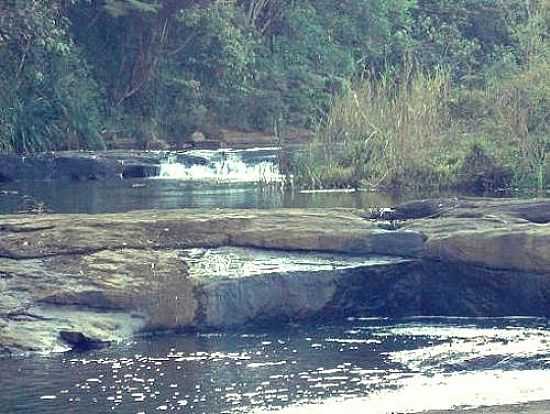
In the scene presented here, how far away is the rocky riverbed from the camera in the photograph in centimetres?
1195

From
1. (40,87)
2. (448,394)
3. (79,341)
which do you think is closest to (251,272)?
(79,341)

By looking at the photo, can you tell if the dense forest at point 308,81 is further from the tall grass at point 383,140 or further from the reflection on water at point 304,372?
the reflection on water at point 304,372

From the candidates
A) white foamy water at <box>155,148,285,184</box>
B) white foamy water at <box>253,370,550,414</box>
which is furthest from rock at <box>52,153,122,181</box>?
white foamy water at <box>253,370,550,414</box>

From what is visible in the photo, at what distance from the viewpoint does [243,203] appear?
20.7 m

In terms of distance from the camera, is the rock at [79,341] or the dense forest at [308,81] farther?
the dense forest at [308,81]

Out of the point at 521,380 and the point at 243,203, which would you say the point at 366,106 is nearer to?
the point at 243,203

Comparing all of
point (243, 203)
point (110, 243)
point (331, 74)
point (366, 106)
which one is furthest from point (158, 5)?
point (110, 243)

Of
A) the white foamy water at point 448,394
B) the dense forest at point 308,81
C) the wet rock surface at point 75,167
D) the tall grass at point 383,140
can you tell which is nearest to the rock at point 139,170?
the wet rock surface at point 75,167

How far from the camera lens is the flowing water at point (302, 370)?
9.66m

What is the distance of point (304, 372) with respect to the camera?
10.6 meters

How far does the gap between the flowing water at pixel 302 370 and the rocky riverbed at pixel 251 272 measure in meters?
0.17

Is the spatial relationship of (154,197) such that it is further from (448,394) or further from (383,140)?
(448,394)

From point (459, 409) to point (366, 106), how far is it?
15097mm

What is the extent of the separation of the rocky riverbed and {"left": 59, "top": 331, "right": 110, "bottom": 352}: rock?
0.01 meters
